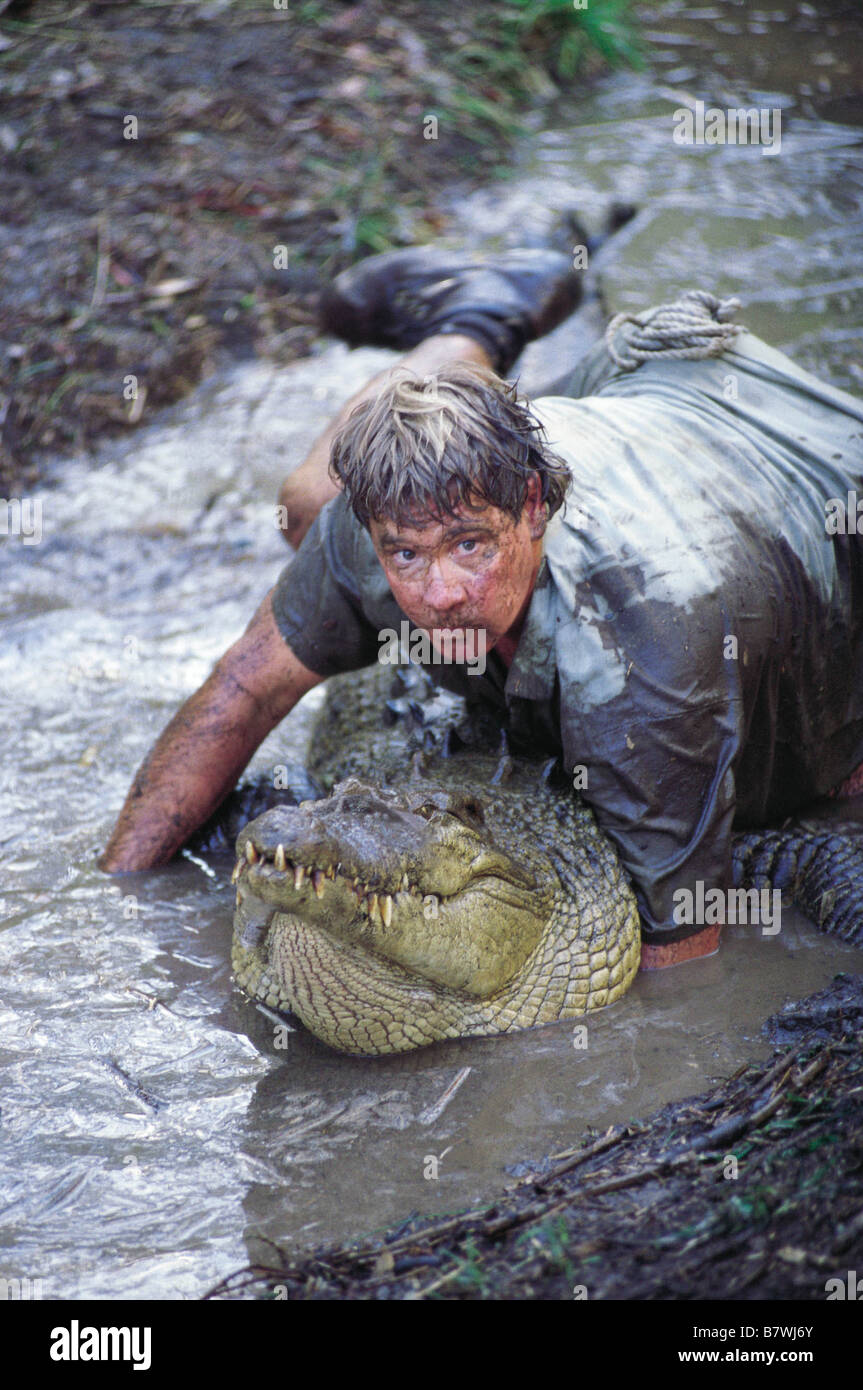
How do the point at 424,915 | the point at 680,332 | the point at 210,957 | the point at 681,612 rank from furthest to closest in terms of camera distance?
the point at 680,332 < the point at 210,957 < the point at 681,612 < the point at 424,915

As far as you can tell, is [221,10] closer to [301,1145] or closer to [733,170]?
[733,170]

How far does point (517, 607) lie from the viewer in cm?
301

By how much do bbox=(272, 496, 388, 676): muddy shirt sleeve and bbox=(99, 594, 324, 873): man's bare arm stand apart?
58mm

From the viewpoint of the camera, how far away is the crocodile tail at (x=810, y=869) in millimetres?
3352

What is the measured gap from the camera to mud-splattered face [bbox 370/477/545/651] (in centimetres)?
284

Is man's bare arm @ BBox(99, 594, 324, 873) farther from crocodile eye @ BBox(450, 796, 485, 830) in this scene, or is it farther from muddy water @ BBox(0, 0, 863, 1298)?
crocodile eye @ BBox(450, 796, 485, 830)

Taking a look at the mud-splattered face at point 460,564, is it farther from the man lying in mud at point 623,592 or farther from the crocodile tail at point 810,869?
the crocodile tail at point 810,869

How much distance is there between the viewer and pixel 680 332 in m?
3.65

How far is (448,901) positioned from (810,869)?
111 cm

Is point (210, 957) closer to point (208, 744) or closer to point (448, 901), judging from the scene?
point (208, 744)

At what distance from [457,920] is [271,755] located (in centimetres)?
151

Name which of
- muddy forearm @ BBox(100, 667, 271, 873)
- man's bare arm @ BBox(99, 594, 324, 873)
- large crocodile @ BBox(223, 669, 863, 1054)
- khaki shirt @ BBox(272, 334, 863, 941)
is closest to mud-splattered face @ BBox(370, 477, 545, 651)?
khaki shirt @ BBox(272, 334, 863, 941)

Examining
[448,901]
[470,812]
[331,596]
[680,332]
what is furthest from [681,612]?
[680,332]

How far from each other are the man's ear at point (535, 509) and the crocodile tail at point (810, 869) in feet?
3.58
